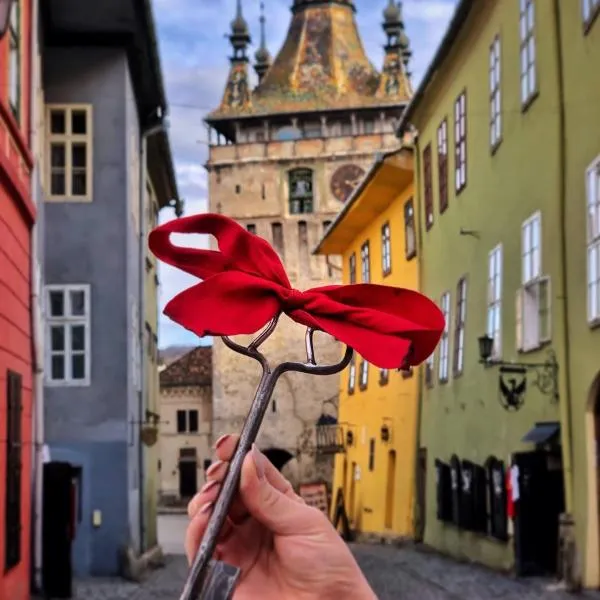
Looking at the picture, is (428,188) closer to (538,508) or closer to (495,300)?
(495,300)

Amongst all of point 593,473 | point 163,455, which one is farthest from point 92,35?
point 163,455

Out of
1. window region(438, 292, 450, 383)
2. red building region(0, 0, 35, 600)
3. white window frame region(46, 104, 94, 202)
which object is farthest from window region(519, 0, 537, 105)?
window region(438, 292, 450, 383)

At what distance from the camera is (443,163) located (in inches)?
901

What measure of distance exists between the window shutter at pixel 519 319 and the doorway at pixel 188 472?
4659cm

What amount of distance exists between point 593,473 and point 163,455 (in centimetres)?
5125

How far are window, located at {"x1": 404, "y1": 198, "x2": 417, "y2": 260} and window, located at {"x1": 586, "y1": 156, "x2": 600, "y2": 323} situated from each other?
11429 mm

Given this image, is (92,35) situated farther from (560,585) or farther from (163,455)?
(163,455)

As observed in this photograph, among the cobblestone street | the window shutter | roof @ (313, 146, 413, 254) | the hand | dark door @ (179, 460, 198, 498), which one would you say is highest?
roof @ (313, 146, 413, 254)

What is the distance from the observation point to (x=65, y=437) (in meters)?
19.3

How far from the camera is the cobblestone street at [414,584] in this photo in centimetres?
1493

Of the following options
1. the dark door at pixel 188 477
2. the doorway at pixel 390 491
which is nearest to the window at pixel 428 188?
the doorway at pixel 390 491

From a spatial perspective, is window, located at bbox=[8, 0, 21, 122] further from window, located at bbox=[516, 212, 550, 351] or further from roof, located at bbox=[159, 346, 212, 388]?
roof, located at bbox=[159, 346, 212, 388]

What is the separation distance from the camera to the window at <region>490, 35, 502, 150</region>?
18266mm

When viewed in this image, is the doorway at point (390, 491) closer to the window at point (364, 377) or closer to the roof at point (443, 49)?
the window at point (364, 377)
